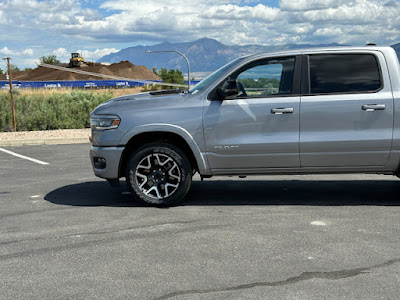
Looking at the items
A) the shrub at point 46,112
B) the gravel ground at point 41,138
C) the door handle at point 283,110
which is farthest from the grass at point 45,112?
the door handle at point 283,110

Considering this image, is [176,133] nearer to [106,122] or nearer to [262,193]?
[106,122]

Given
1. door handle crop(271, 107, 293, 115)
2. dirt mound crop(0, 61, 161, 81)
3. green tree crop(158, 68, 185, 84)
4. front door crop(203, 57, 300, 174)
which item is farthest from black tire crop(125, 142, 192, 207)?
dirt mound crop(0, 61, 161, 81)

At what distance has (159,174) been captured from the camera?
6777 mm

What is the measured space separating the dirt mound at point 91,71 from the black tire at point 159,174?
115 meters

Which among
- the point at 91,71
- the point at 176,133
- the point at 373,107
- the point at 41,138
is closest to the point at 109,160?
the point at 176,133

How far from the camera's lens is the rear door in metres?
6.45

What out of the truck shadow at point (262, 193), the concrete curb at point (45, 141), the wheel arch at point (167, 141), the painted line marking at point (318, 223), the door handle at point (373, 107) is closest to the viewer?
the painted line marking at point (318, 223)

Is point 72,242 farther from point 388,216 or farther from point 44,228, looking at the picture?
point 388,216

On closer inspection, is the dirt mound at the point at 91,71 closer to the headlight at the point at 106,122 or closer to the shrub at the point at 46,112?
the shrub at the point at 46,112

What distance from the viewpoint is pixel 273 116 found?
21.4ft

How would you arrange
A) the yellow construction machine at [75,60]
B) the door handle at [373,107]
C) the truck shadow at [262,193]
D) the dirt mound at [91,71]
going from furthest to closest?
the dirt mound at [91,71] → the yellow construction machine at [75,60] → the truck shadow at [262,193] → the door handle at [373,107]

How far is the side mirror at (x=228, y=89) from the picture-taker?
6.51 meters

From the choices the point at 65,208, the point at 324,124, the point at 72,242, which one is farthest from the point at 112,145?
the point at 324,124

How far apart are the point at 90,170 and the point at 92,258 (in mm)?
5462
